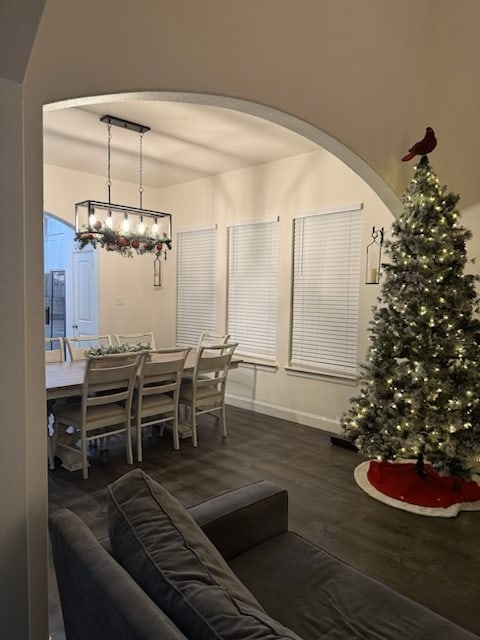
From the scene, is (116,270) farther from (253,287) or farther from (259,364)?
(259,364)

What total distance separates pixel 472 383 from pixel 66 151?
470 centimetres

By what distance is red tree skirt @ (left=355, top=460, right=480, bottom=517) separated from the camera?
10.4 ft

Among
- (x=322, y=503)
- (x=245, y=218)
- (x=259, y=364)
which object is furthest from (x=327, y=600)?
(x=245, y=218)

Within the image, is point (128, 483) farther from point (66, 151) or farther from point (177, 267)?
point (177, 267)

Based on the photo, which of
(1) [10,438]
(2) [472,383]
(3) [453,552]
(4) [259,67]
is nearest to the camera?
(1) [10,438]

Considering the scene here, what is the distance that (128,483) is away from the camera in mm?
1522

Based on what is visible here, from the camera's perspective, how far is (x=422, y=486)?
132 inches

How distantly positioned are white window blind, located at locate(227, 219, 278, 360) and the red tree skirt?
2.17 m

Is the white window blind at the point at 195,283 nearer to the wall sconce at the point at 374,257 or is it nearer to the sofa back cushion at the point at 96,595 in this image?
the wall sconce at the point at 374,257

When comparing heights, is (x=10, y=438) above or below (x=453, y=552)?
above

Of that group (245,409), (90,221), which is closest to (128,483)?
(90,221)

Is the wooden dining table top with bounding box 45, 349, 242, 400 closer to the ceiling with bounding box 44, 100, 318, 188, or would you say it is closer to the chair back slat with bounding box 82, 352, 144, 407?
the chair back slat with bounding box 82, 352, 144, 407

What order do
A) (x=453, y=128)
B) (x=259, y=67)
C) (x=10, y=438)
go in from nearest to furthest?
(x=10, y=438) → (x=259, y=67) → (x=453, y=128)

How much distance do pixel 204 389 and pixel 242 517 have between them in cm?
283
